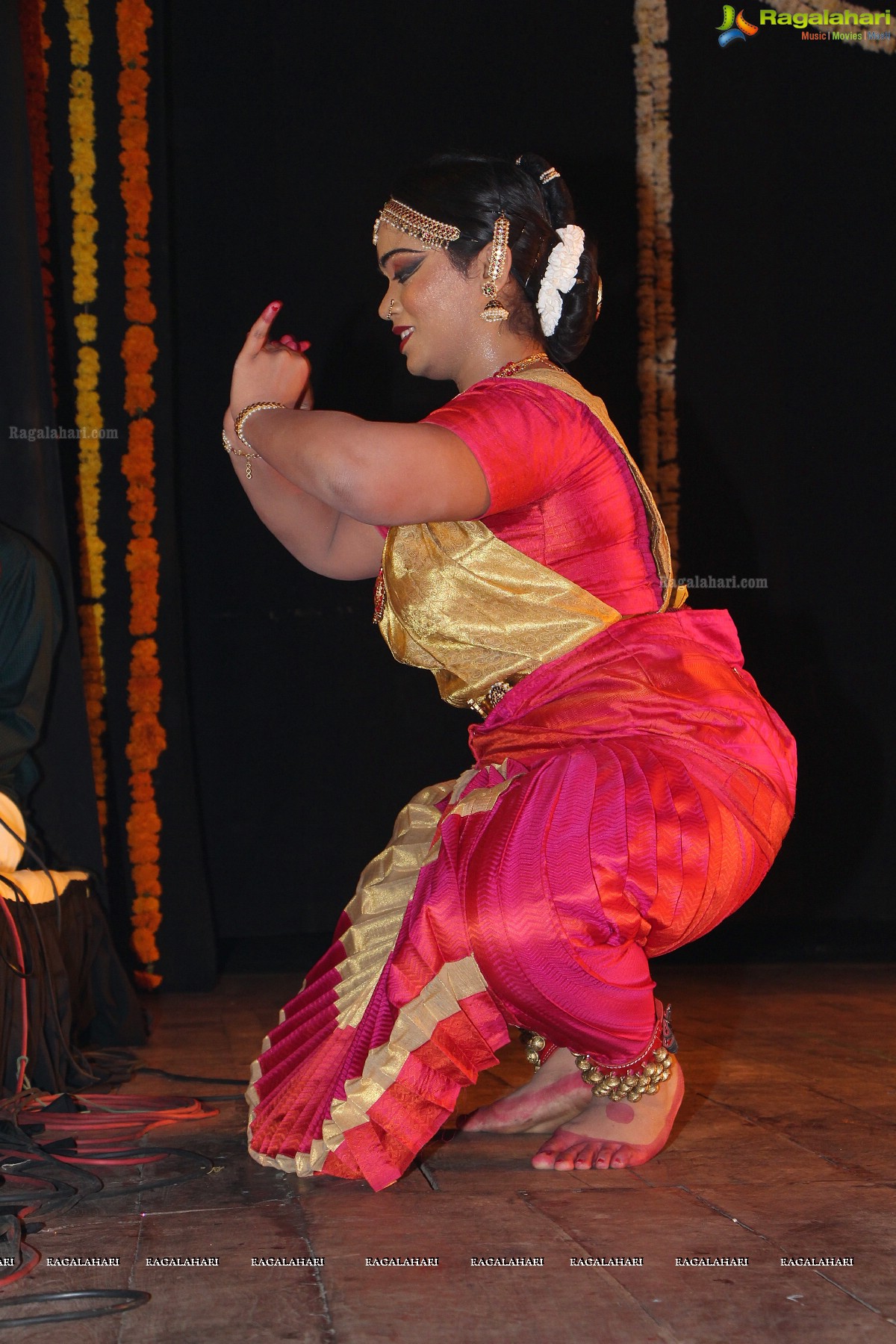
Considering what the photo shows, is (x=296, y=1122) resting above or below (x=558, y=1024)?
below

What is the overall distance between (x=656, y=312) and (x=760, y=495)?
25.8 inches

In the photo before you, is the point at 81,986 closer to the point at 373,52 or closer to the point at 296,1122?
the point at 296,1122

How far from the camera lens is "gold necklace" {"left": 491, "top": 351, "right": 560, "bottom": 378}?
Answer: 1709 millimetres

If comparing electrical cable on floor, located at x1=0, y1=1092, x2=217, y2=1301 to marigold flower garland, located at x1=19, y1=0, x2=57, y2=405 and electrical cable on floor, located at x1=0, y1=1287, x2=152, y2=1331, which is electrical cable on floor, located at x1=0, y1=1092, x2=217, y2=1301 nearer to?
electrical cable on floor, located at x1=0, y1=1287, x2=152, y2=1331

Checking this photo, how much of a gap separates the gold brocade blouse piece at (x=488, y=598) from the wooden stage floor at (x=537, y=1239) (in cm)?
64

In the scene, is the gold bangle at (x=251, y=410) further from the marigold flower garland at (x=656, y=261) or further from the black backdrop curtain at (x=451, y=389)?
the marigold flower garland at (x=656, y=261)

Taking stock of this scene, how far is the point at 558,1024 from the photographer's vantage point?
154 centimetres

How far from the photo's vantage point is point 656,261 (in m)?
4.05

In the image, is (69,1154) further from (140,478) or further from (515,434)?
(140,478)

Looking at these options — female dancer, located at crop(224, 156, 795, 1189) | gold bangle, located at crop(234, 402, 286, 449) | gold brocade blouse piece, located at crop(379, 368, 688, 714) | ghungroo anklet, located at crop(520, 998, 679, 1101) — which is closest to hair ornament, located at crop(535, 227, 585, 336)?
female dancer, located at crop(224, 156, 795, 1189)

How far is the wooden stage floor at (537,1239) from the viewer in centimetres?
107

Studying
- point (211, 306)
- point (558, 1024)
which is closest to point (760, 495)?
point (211, 306)

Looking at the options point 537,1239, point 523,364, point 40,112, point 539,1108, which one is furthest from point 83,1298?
point 40,112

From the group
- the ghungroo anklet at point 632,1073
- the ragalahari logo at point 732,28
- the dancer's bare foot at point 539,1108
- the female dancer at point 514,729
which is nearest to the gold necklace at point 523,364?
the female dancer at point 514,729
